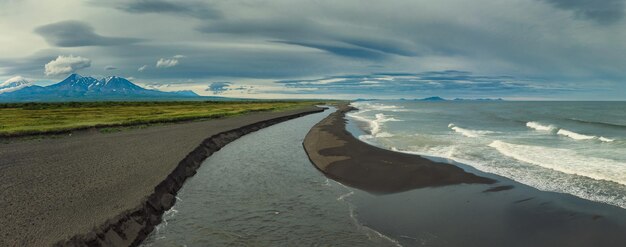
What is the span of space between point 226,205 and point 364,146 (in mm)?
18118

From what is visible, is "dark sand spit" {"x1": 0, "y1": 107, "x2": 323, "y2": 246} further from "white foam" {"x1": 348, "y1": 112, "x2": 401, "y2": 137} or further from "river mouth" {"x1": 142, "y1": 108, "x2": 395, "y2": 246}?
"white foam" {"x1": 348, "y1": 112, "x2": 401, "y2": 137}

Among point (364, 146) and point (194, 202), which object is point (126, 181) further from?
point (364, 146)

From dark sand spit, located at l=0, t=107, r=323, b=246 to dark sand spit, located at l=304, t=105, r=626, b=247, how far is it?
8.83 meters

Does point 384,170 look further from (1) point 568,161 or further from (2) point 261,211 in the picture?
(1) point 568,161

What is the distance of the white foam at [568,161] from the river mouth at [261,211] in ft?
47.5

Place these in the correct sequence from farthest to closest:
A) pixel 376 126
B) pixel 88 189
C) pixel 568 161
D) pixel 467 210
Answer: pixel 376 126 < pixel 568 161 < pixel 88 189 < pixel 467 210

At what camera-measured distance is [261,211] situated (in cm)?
1570

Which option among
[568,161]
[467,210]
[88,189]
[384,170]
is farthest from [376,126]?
[88,189]

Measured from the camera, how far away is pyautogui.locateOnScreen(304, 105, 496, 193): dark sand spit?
65.3 ft

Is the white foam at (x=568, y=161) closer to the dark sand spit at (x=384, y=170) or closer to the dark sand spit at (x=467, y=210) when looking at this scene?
the dark sand spit at (x=467, y=210)

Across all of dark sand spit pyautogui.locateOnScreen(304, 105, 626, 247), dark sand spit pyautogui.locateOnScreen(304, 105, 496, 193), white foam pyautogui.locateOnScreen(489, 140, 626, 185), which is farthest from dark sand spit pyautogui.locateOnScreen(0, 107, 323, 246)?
white foam pyautogui.locateOnScreen(489, 140, 626, 185)

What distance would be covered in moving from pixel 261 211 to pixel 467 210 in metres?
8.69

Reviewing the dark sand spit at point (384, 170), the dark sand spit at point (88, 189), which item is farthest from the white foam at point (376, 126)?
the dark sand spit at point (88, 189)

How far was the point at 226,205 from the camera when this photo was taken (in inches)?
656
